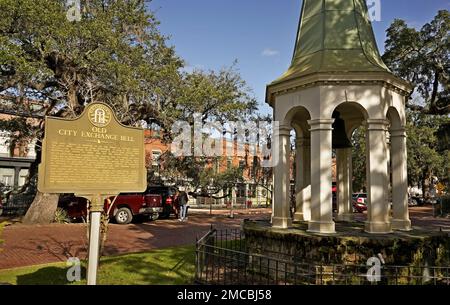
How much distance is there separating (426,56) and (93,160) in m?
18.5

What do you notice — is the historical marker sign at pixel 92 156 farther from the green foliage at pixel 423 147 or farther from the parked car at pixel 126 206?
the green foliage at pixel 423 147

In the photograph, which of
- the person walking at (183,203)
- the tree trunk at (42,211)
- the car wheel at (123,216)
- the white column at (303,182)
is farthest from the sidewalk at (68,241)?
the white column at (303,182)

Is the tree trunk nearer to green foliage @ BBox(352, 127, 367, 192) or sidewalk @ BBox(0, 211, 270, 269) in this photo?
sidewalk @ BBox(0, 211, 270, 269)

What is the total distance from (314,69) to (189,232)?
9.78 m

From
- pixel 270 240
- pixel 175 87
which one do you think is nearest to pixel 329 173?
pixel 270 240

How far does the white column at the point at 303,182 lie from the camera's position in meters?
11.1

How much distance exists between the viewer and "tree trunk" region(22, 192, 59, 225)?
691 inches

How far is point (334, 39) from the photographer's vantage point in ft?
31.1

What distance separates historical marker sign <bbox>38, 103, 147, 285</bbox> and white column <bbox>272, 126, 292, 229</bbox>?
4.20 m

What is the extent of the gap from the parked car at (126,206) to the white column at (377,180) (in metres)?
13.0

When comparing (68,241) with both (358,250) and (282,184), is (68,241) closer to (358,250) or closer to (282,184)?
(282,184)

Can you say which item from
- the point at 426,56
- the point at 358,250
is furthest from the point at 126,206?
the point at 426,56
